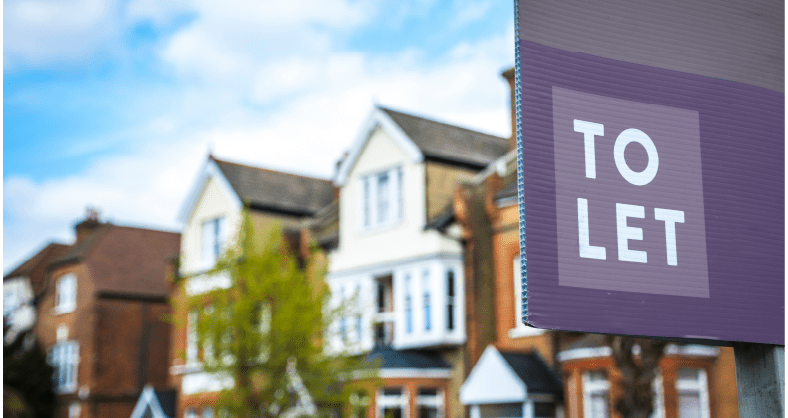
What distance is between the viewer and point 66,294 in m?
38.5

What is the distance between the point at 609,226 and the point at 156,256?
122 ft

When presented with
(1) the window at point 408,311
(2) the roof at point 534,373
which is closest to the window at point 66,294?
(1) the window at point 408,311

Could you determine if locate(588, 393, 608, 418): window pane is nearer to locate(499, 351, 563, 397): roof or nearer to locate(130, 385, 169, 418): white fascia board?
locate(499, 351, 563, 397): roof

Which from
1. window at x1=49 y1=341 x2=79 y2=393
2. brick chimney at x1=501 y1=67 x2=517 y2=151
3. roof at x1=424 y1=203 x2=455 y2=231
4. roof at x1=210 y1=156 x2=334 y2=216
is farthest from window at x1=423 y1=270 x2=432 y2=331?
window at x1=49 y1=341 x2=79 y2=393

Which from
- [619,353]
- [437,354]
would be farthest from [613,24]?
[437,354]

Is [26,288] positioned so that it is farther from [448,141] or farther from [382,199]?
[448,141]

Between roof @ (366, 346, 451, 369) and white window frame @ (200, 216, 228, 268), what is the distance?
8820mm

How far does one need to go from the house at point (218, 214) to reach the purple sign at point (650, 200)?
77.3ft

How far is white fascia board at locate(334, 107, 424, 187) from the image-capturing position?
24312mm

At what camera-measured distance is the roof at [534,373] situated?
65.9 ft

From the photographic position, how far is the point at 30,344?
1565 inches

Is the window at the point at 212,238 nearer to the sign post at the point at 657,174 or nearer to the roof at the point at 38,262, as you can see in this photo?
the roof at the point at 38,262

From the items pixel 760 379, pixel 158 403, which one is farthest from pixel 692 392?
pixel 158 403

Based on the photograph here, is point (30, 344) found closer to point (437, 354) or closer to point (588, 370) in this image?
point (437, 354)
